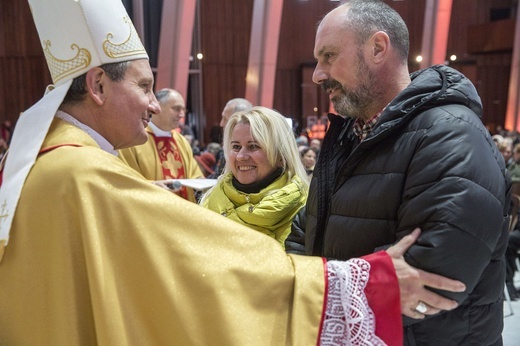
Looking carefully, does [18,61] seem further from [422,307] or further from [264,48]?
[422,307]

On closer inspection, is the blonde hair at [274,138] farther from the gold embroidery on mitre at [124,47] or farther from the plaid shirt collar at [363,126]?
the gold embroidery on mitre at [124,47]

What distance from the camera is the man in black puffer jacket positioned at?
133cm

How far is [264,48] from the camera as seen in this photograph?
12.4 m

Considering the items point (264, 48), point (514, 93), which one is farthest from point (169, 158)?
point (514, 93)

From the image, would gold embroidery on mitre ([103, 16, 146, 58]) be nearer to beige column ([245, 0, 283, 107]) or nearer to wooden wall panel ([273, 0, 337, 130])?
beige column ([245, 0, 283, 107])

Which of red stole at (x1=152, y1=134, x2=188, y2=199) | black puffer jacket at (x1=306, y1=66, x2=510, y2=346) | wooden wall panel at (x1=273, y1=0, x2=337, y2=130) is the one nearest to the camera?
black puffer jacket at (x1=306, y1=66, x2=510, y2=346)

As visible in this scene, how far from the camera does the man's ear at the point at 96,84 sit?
1557 mm

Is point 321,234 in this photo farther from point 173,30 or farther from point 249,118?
point 173,30

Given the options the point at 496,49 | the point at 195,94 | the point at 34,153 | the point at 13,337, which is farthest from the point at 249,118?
the point at 496,49

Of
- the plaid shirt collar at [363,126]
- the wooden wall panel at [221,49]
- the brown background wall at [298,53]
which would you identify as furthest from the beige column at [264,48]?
the plaid shirt collar at [363,126]

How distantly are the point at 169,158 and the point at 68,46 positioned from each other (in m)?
2.94

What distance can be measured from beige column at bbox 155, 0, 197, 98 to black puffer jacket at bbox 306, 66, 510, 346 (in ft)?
30.8

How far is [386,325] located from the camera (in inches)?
Answer: 54.3

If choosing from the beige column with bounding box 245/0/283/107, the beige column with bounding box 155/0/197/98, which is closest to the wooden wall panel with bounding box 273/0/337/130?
the beige column with bounding box 245/0/283/107
